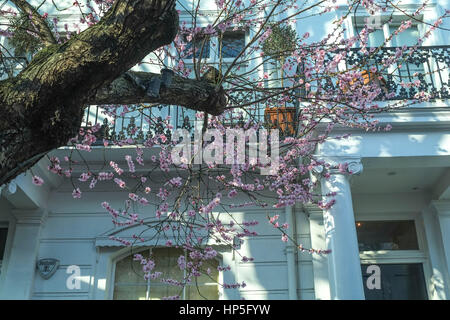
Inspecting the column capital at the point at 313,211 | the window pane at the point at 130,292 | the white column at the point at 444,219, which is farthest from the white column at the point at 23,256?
the white column at the point at 444,219

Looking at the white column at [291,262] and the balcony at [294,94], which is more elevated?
the balcony at [294,94]

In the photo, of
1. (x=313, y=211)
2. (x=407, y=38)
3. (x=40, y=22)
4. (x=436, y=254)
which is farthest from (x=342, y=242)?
(x=407, y=38)

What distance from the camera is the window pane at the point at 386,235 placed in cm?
743

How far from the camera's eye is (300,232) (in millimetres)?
6879

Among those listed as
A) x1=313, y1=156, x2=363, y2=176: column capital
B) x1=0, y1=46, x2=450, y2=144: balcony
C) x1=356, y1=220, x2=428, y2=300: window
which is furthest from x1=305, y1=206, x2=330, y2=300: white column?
x1=0, y1=46, x2=450, y2=144: balcony

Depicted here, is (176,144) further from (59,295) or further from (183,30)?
(59,295)

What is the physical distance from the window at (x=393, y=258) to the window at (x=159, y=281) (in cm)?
238

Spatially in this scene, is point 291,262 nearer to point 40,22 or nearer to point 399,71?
point 399,71

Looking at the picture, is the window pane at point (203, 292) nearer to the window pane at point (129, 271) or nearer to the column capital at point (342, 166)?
the window pane at point (129, 271)

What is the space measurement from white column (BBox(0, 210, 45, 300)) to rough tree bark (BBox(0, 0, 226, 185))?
445 cm

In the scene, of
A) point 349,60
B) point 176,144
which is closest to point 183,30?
point 176,144

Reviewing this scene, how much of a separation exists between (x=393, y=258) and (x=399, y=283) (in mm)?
377

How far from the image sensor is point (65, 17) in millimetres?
8500

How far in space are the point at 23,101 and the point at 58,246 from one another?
4.83 metres
